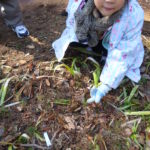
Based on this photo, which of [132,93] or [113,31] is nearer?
[113,31]

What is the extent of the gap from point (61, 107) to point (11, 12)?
1310mm

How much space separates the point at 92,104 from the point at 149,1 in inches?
80.8

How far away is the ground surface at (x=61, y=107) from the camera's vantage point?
2.46 meters

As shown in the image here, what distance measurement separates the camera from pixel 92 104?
2.67 meters

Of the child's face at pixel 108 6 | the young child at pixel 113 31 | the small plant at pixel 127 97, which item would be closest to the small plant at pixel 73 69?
the young child at pixel 113 31

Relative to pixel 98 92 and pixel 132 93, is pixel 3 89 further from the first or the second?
pixel 132 93

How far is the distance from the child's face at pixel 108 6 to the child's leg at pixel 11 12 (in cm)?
111

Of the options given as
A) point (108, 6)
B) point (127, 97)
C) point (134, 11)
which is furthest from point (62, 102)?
point (134, 11)

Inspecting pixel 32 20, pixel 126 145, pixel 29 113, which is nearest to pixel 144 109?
pixel 126 145

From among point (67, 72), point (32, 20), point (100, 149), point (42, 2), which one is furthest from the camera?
point (42, 2)

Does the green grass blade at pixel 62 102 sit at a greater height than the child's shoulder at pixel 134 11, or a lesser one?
lesser

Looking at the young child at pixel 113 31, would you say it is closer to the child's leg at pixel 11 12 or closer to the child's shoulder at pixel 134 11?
the child's shoulder at pixel 134 11

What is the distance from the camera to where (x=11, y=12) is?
3.27 m

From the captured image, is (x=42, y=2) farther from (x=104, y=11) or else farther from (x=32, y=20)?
(x=104, y=11)
